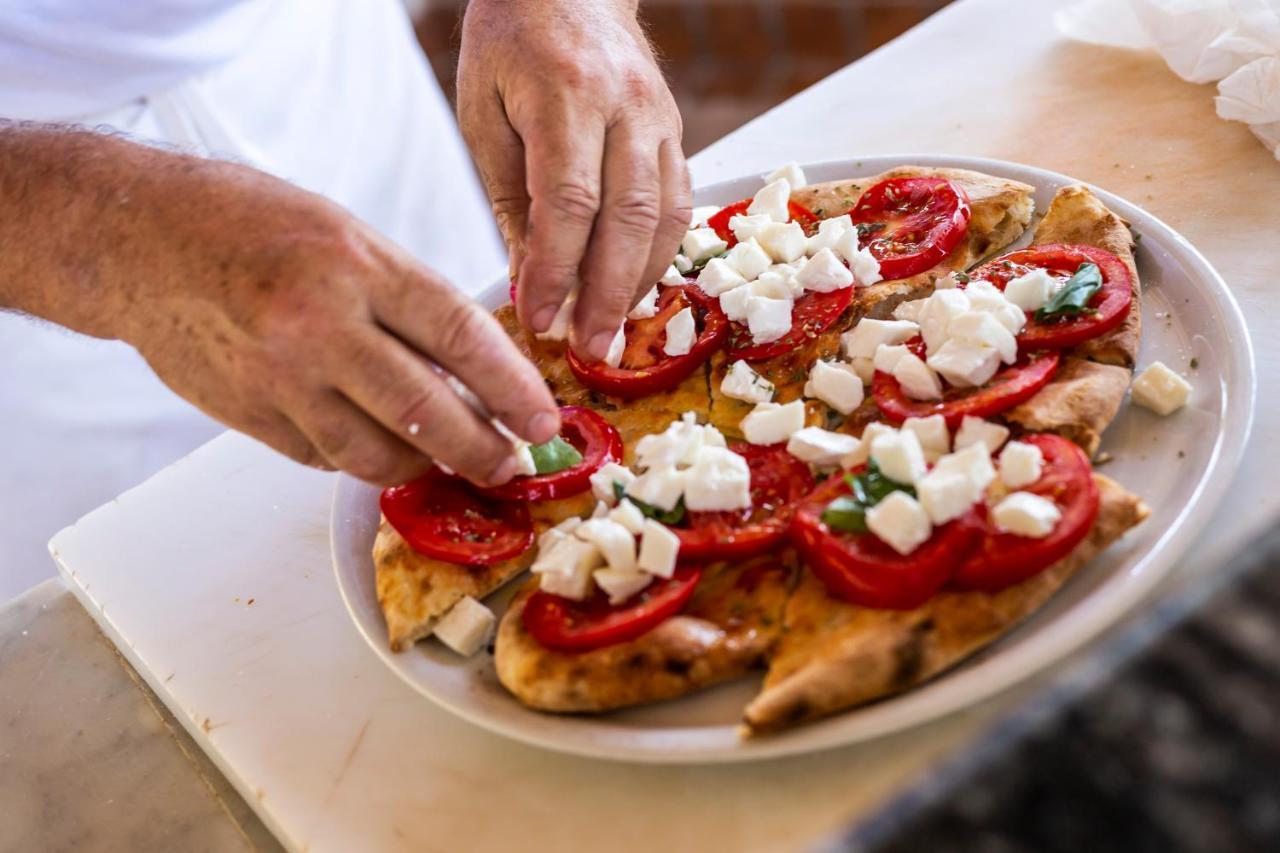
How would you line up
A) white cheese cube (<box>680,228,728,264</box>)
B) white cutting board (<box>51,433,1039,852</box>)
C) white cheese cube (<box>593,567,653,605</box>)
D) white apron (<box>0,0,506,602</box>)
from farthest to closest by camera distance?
1. white apron (<box>0,0,506,602</box>)
2. white cheese cube (<box>680,228,728,264</box>)
3. white cheese cube (<box>593,567,653,605</box>)
4. white cutting board (<box>51,433,1039,852</box>)

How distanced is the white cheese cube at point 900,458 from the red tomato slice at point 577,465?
56cm

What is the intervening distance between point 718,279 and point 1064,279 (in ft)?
2.27

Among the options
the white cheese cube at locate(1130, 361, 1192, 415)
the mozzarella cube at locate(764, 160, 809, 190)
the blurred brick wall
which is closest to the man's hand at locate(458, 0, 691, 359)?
the mozzarella cube at locate(764, 160, 809, 190)

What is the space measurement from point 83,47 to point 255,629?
175 cm

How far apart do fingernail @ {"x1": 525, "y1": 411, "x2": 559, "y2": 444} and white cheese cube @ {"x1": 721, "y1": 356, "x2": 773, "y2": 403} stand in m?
0.54

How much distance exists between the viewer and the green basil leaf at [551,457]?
2084 millimetres

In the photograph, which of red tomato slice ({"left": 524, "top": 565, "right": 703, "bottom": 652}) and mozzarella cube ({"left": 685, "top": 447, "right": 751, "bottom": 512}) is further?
mozzarella cube ({"left": 685, "top": 447, "right": 751, "bottom": 512})

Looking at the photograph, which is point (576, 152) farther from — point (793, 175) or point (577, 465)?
point (793, 175)

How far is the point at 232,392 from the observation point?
68.7 inches

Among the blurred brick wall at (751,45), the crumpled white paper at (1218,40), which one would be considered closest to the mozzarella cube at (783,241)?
the crumpled white paper at (1218,40)

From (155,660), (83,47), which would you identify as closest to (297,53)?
(83,47)

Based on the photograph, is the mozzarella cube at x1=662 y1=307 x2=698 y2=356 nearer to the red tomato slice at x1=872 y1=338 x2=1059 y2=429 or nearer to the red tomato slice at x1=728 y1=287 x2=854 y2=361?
the red tomato slice at x1=728 y1=287 x2=854 y2=361

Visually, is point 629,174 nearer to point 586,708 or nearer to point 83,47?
point 586,708

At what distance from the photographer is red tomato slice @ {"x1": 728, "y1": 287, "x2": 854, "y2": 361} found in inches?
91.6
